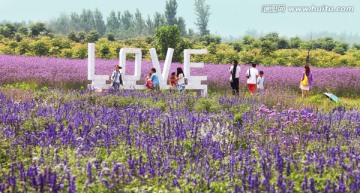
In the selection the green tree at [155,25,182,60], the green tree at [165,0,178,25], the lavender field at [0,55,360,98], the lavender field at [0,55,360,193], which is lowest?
the lavender field at [0,55,360,193]

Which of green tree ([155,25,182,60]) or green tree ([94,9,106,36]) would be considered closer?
green tree ([155,25,182,60])

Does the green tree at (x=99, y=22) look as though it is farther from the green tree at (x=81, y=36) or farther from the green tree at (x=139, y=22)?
the green tree at (x=81, y=36)

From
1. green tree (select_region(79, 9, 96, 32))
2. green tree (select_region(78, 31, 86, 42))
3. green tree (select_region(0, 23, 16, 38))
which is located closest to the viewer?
green tree (select_region(0, 23, 16, 38))

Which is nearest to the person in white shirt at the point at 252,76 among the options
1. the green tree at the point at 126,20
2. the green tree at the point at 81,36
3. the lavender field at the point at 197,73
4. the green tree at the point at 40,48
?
the lavender field at the point at 197,73

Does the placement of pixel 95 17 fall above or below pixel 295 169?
above

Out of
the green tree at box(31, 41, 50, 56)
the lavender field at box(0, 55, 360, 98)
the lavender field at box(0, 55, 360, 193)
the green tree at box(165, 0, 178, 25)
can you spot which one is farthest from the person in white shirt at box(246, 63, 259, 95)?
the green tree at box(165, 0, 178, 25)

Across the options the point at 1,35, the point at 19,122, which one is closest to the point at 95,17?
the point at 1,35

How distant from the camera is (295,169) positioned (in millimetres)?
4836

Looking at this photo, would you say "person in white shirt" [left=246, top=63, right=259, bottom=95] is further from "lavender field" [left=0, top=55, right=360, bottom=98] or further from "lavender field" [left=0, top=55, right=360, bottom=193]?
"lavender field" [left=0, top=55, right=360, bottom=193]

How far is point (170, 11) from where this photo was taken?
96.2 metres

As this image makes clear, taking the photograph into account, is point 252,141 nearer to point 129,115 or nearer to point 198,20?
point 129,115

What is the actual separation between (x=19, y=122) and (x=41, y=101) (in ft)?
11.4

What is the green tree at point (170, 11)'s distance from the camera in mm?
95312

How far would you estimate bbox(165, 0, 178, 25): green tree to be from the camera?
313 feet
